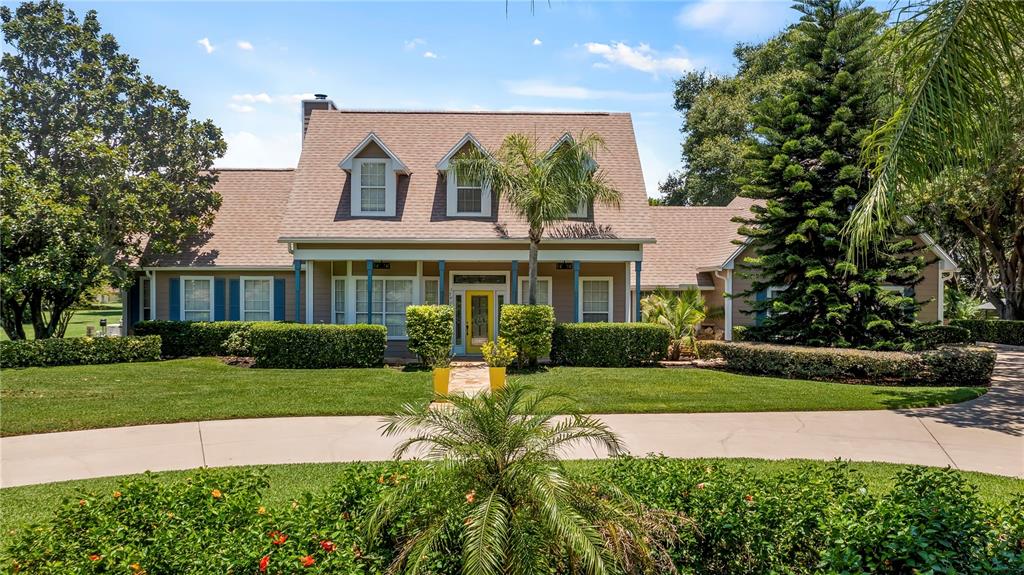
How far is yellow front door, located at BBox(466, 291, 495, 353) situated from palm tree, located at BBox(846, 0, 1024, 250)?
14964mm

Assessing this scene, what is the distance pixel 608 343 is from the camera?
16609 millimetres

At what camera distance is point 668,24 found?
6.58m

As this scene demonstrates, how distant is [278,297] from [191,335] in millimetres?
2820

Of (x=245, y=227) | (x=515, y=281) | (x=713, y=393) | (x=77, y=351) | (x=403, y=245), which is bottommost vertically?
(x=713, y=393)

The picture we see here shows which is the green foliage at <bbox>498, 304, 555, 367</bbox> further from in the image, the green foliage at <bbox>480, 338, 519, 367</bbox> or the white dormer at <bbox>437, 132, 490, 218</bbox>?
the white dormer at <bbox>437, 132, 490, 218</bbox>

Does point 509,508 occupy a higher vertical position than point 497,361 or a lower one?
higher

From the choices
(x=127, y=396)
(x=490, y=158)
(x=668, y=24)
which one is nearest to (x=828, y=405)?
(x=668, y=24)

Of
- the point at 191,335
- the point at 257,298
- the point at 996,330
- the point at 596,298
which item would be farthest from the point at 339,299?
the point at 996,330

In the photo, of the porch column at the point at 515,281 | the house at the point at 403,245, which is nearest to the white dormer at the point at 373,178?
the house at the point at 403,245

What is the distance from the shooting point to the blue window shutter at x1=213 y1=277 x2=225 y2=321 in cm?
1980

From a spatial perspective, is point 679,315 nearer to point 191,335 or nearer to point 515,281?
point 515,281

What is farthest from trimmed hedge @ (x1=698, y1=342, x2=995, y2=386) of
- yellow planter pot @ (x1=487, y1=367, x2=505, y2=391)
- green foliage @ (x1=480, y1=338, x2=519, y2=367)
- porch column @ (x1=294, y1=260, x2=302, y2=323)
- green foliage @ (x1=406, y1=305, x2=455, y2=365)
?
porch column @ (x1=294, y1=260, x2=302, y2=323)

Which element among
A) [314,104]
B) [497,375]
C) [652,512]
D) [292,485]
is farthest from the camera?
[314,104]

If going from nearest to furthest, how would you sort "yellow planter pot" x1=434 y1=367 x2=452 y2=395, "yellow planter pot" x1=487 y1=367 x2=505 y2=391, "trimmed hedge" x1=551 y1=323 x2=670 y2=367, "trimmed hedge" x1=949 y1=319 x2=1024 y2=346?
1. "yellow planter pot" x1=434 y1=367 x2=452 y2=395
2. "yellow planter pot" x1=487 y1=367 x2=505 y2=391
3. "trimmed hedge" x1=551 y1=323 x2=670 y2=367
4. "trimmed hedge" x1=949 y1=319 x2=1024 y2=346
